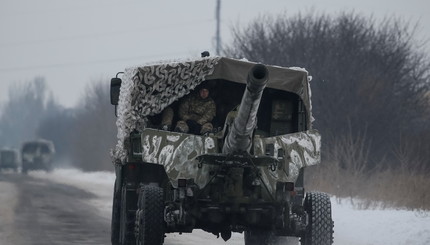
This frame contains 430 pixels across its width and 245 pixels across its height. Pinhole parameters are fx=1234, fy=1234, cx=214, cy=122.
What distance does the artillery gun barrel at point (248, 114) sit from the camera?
13773 mm

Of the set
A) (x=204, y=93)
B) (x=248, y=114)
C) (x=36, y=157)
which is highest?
(x=204, y=93)

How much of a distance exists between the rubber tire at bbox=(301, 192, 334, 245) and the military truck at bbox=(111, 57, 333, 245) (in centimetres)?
1

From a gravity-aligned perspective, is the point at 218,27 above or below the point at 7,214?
above

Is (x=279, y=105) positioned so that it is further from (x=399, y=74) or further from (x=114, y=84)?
(x=399, y=74)

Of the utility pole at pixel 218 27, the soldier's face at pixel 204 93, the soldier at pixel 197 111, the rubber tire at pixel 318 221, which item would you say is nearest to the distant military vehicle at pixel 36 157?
the utility pole at pixel 218 27

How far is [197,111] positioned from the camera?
17344 millimetres

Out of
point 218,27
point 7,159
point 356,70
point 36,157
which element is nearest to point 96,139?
point 36,157

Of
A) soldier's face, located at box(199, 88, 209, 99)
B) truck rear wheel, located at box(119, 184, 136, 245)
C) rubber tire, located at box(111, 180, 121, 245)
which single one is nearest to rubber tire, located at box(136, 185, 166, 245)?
truck rear wheel, located at box(119, 184, 136, 245)

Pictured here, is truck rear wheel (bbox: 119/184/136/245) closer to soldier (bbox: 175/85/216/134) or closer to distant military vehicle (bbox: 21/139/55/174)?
soldier (bbox: 175/85/216/134)

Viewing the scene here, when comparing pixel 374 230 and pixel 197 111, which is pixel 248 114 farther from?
pixel 374 230

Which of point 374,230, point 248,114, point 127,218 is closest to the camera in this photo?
point 248,114

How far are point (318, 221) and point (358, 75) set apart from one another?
26.4 meters

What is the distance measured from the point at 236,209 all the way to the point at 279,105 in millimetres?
2413

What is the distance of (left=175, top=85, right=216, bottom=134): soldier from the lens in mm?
17203
